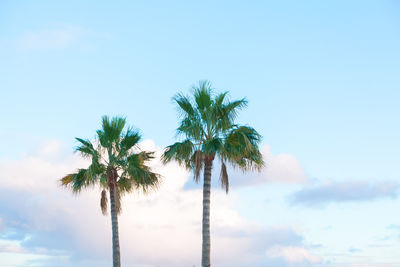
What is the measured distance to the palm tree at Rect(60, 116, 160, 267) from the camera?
4072 cm

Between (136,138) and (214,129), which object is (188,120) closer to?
(214,129)

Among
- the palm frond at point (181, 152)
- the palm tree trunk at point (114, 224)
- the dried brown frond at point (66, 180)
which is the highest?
the palm frond at point (181, 152)

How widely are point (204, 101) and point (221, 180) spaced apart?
508 centimetres

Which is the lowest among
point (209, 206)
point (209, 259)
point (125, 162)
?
point (209, 259)

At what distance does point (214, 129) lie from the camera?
3681 cm

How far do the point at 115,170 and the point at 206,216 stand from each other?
9.04 metres

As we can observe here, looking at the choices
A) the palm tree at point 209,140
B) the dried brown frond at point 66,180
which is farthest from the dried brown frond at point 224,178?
the dried brown frond at point 66,180

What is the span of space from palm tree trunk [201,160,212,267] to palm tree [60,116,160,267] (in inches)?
242

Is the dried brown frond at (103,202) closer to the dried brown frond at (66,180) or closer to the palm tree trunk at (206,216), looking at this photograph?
the dried brown frond at (66,180)

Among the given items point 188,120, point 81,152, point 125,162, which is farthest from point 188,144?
point 81,152

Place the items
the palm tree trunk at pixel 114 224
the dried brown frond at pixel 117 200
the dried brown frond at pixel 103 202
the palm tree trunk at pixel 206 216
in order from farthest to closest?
1. the dried brown frond at pixel 103 202
2. the dried brown frond at pixel 117 200
3. the palm tree trunk at pixel 114 224
4. the palm tree trunk at pixel 206 216

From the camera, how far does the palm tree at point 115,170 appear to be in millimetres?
40719

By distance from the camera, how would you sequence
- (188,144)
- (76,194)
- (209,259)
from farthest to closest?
(76,194) → (188,144) → (209,259)

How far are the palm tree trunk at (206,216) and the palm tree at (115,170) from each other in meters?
6.16
